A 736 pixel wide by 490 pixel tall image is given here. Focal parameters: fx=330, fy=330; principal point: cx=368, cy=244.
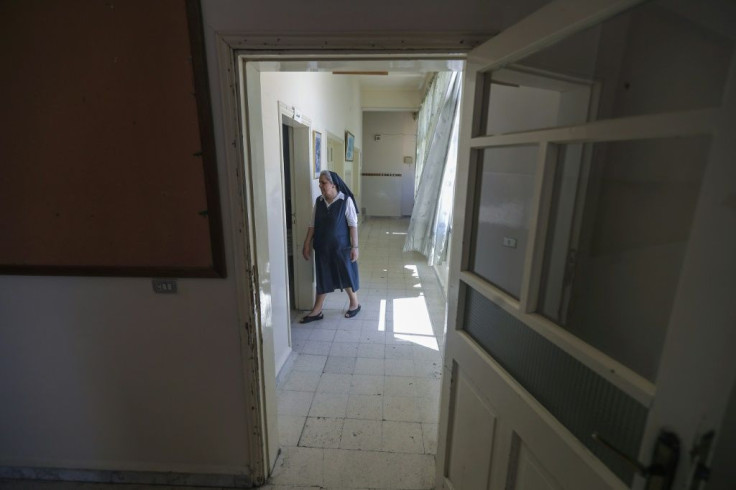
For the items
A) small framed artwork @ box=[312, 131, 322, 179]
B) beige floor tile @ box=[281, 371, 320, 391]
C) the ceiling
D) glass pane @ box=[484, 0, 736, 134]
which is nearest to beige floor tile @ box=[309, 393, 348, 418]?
beige floor tile @ box=[281, 371, 320, 391]

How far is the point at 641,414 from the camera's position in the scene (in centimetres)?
72

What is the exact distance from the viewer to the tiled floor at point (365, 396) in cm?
172

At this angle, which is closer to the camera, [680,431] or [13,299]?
[680,431]

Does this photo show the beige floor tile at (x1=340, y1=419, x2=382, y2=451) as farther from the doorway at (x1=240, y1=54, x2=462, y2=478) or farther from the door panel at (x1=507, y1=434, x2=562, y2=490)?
the door panel at (x1=507, y1=434, x2=562, y2=490)

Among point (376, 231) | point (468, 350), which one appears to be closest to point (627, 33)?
point (468, 350)

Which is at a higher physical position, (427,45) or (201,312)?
(427,45)

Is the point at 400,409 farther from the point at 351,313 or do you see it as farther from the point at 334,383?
the point at 351,313

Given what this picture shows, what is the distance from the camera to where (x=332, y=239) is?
3031 mm

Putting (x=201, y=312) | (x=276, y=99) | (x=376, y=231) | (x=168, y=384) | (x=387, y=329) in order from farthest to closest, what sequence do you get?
(x=376, y=231), (x=387, y=329), (x=276, y=99), (x=168, y=384), (x=201, y=312)

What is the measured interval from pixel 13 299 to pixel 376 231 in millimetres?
6444

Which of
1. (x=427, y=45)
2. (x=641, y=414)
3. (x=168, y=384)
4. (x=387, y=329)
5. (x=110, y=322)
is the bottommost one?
(x=387, y=329)

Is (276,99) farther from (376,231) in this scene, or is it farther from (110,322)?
(376,231)

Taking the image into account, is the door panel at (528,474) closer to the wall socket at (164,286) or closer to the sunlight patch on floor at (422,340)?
the wall socket at (164,286)

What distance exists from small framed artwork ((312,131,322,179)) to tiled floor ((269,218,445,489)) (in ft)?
4.83
